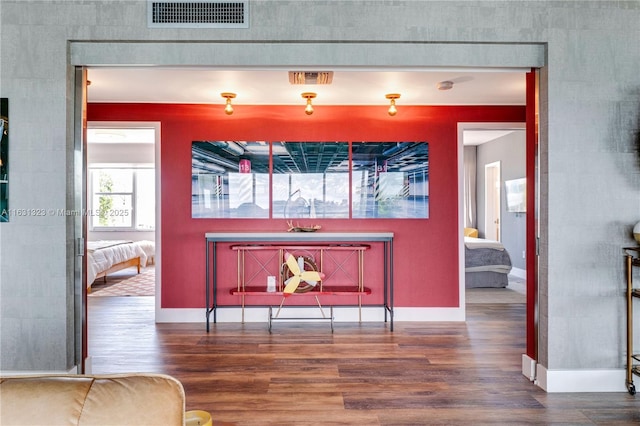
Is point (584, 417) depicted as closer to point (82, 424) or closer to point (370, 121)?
point (82, 424)

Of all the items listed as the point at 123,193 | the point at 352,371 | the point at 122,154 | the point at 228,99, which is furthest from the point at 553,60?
the point at 123,193

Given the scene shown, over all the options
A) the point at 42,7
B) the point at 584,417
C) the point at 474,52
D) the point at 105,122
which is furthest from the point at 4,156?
the point at 584,417

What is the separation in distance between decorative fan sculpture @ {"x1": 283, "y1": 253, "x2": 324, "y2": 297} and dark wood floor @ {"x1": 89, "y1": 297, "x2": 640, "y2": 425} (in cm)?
39

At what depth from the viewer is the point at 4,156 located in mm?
2631

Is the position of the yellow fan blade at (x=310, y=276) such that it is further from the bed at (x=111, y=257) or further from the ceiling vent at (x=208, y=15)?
the bed at (x=111, y=257)

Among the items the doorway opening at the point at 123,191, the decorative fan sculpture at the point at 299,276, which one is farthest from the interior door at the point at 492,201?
the doorway opening at the point at 123,191

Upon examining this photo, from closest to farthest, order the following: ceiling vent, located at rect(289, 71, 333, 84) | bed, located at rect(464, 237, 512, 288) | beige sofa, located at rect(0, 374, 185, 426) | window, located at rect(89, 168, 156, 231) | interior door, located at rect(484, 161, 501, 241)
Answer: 1. beige sofa, located at rect(0, 374, 185, 426)
2. ceiling vent, located at rect(289, 71, 333, 84)
3. bed, located at rect(464, 237, 512, 288)
4. interior door, located at rect(484, 161, 501, 241)
5. window, located at rect(89, 168, 156, 231)

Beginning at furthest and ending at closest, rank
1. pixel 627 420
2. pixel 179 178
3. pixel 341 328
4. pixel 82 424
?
pixel 179 178 → pixel 341 328 → pixel 627 420 → pixel 82 424

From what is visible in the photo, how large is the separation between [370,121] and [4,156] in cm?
323

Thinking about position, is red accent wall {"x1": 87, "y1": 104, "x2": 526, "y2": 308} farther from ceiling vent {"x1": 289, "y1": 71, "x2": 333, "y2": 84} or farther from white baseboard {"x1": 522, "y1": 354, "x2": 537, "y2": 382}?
white baseboard {"x1": 522, "y1": 354, "x2": 537, "y2": 382}

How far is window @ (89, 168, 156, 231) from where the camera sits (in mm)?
9453

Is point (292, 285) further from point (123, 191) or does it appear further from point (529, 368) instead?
point (123, 191)

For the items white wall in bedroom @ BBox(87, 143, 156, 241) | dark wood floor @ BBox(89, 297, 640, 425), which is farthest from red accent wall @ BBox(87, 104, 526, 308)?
white wall in bedroom @ BBox(87, 143, 156, 241)

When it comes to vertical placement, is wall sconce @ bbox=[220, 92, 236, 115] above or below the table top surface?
above
